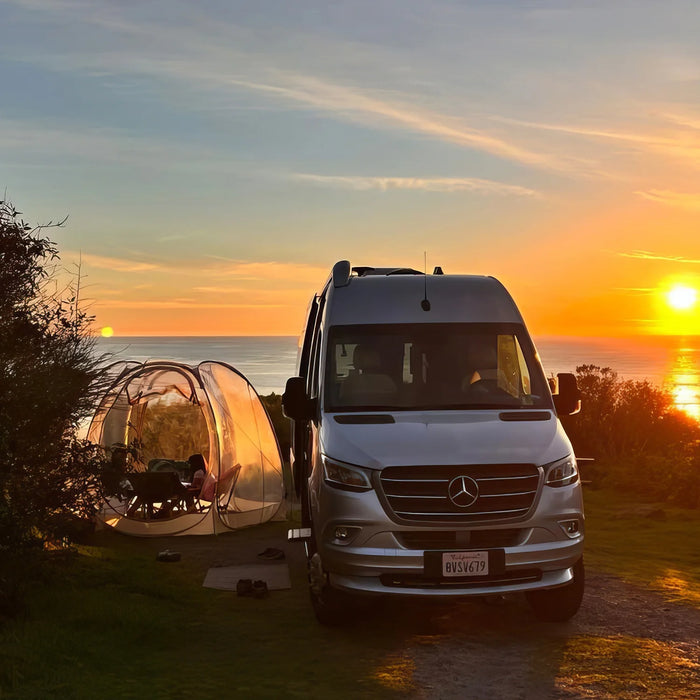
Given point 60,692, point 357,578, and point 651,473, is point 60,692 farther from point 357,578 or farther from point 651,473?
point 651,473

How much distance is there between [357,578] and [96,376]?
4.26 metres

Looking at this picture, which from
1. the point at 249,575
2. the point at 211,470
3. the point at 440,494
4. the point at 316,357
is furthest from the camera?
the point at 211,470

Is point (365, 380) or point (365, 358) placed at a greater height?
point (365, 358)

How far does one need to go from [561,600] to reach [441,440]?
6.12ft

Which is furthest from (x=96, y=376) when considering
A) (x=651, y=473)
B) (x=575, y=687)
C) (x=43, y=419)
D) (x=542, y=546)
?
(x=651, y=473)

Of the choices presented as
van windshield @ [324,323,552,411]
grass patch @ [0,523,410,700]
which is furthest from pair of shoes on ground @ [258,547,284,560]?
van windshield @ [324,323,552,411]

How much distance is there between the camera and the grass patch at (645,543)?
1034 centimetres

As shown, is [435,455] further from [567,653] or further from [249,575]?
[249,575]

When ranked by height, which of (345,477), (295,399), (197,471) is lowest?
(197,471)

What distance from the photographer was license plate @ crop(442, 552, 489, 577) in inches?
286

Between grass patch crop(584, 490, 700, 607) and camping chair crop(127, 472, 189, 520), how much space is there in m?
6.17

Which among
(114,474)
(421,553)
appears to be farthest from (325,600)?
(114,474)

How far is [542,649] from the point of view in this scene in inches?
293

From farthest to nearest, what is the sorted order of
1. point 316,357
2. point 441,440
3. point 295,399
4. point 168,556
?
point 168,556 < point 316,357 < point 295,399 < point 441,440
